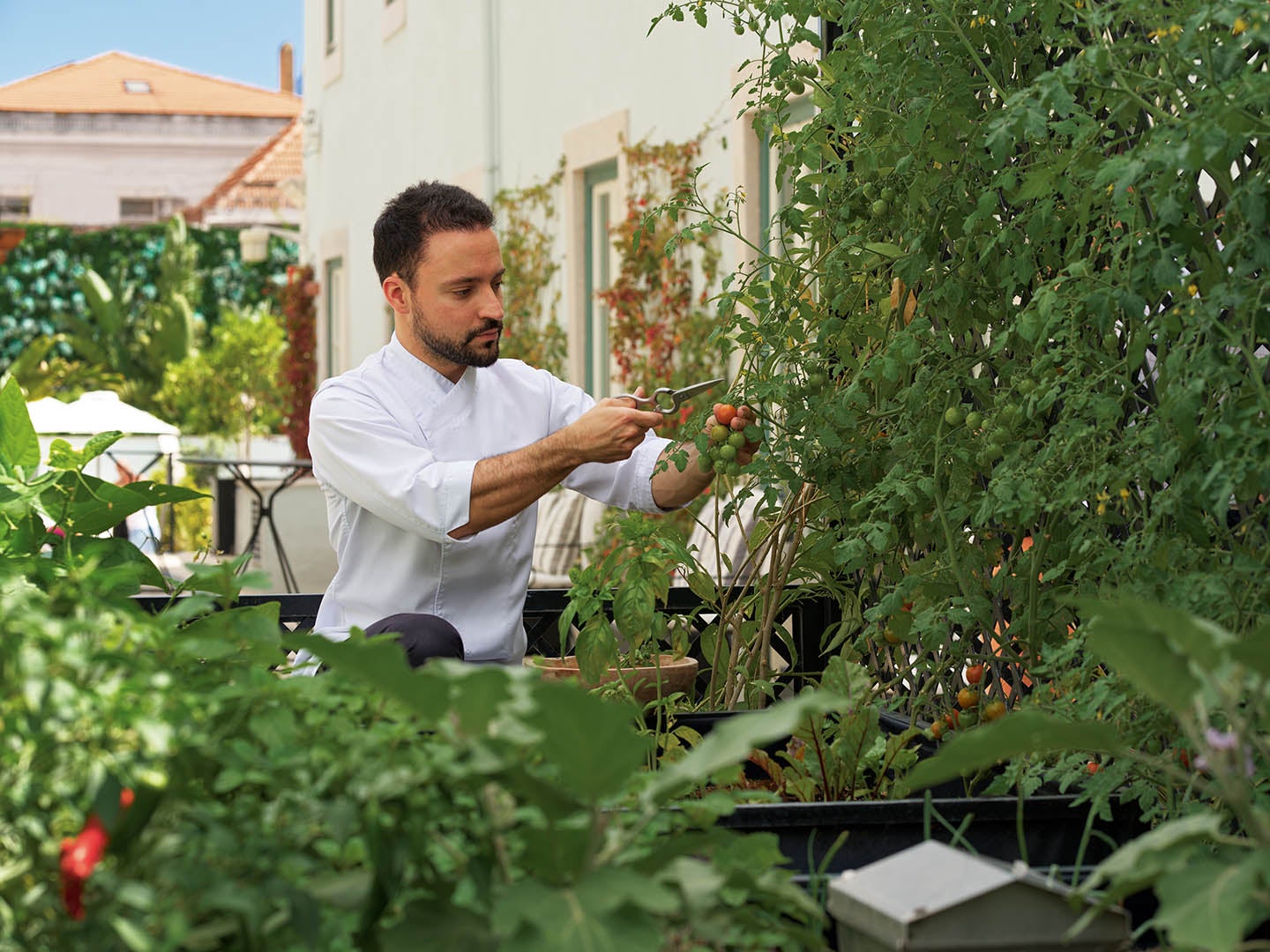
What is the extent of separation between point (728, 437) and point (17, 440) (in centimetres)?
110

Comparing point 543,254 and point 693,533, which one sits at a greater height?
point 543,254

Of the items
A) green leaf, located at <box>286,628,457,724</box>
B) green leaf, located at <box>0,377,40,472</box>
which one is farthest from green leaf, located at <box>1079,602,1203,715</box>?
green leaf, located at <box>0,377,40,472</box>

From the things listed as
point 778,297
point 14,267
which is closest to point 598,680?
point 778,297

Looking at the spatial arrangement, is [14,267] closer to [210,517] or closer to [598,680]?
[210,517]

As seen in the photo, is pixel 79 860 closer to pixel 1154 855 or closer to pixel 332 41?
pixel 1154 855

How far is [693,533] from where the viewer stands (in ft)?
19.2

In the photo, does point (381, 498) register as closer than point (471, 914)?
No

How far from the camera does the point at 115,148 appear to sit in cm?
3778

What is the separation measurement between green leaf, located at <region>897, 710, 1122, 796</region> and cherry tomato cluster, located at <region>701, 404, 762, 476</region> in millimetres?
1317

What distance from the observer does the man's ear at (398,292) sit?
3282 millimetres

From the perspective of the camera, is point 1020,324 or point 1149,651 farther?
point 1020,324

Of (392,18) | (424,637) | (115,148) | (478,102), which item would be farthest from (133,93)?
(424,637)

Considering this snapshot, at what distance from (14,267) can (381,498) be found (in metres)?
22.5

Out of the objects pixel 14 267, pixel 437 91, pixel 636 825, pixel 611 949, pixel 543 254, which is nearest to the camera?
pixel 611 949
